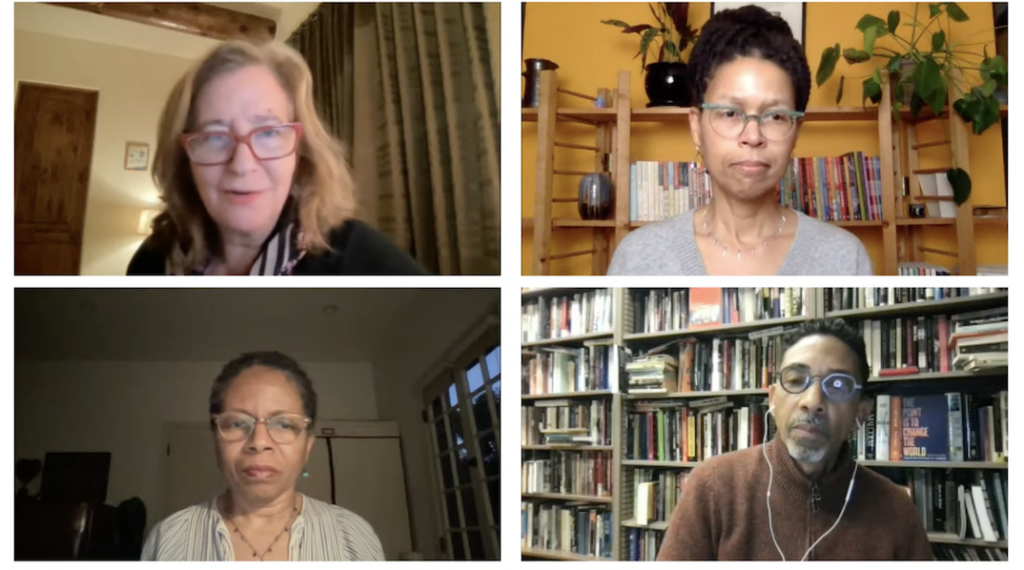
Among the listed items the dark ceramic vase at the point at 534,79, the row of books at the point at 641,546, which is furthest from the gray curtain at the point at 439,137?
the row of books at the point at 641,546

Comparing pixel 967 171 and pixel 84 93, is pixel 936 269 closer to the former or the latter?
pixel 967 171

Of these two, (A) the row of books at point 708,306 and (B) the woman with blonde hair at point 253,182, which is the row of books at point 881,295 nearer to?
(A) the row of books at point 708,306

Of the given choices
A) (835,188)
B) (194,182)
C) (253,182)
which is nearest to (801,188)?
(835,188)

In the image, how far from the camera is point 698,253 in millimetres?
1756

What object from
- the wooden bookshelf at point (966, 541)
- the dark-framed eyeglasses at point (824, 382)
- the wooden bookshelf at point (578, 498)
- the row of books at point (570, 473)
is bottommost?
the wooden bookshelf at point (966, 541)

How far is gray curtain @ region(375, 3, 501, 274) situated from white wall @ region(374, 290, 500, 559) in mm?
68

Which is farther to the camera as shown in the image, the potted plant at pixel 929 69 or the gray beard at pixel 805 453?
the potted plant at pixel 929 69

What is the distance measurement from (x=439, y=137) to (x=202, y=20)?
0.50 meters

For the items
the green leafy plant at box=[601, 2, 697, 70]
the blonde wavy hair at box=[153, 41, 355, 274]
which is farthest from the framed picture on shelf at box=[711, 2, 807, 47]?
the blonde wavy hair at box=[153, 41, 355, 274]

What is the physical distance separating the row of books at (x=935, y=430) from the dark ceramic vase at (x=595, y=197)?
0.64 m

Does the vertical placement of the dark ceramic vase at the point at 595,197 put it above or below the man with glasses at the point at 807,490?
above

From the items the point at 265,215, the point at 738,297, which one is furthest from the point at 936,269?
the point at 265,215

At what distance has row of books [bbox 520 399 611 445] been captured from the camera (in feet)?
5.74

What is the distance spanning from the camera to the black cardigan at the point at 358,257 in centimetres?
175
